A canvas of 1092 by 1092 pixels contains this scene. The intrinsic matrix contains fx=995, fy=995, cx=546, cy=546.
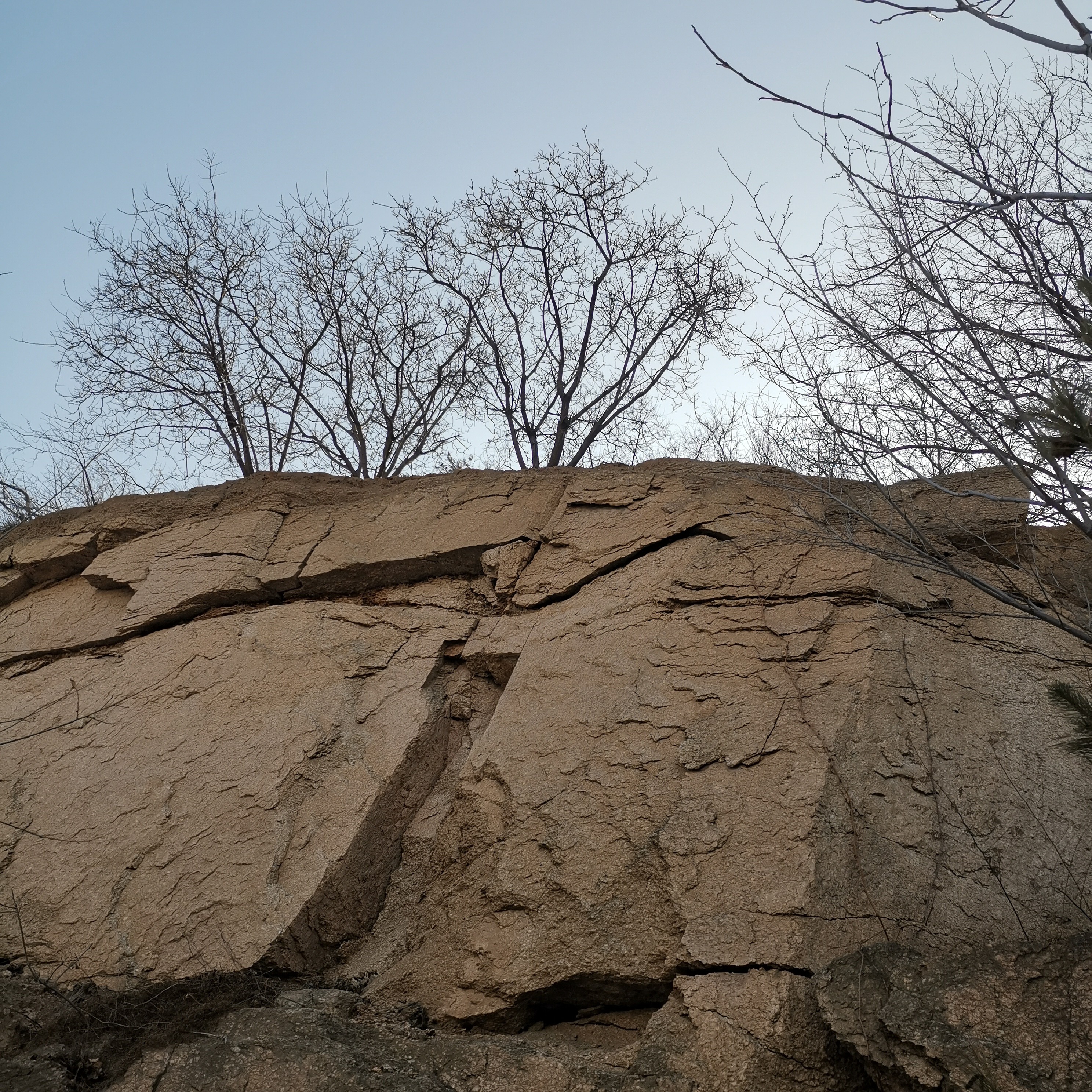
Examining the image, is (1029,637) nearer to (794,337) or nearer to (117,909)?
(794,337)

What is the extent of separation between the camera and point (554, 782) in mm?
4746

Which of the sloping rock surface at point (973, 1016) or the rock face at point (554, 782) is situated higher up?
the rock face at point (554, 782)

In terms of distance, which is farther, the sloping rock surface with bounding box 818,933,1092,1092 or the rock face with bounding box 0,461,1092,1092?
the rock face with bounding box 0,461,1092,1092

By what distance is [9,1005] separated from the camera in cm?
445

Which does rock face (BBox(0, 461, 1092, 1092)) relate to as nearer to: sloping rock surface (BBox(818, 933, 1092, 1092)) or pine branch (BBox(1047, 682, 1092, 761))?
sloping rock surface (BBox(818, 933, 1092, 1092))

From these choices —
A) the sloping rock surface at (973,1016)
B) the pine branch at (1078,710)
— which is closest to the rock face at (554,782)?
the sloping rock surface at (973,1016)

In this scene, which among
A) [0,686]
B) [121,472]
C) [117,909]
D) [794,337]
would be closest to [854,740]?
[794,337]

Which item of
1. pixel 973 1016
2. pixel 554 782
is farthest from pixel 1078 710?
pixel 554 782

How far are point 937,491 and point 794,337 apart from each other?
5.22ft

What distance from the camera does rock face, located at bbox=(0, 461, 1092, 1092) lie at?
3.88 metres

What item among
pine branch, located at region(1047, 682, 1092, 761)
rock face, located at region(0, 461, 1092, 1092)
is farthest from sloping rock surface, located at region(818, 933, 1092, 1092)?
pine branch, located at region(1047, 682, 1092, 761)

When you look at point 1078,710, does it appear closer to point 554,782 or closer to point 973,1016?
point 973,1016

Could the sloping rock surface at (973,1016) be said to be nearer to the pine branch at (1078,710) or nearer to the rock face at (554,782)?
the rock face at (554,782)

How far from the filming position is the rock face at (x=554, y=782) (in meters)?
3.88
